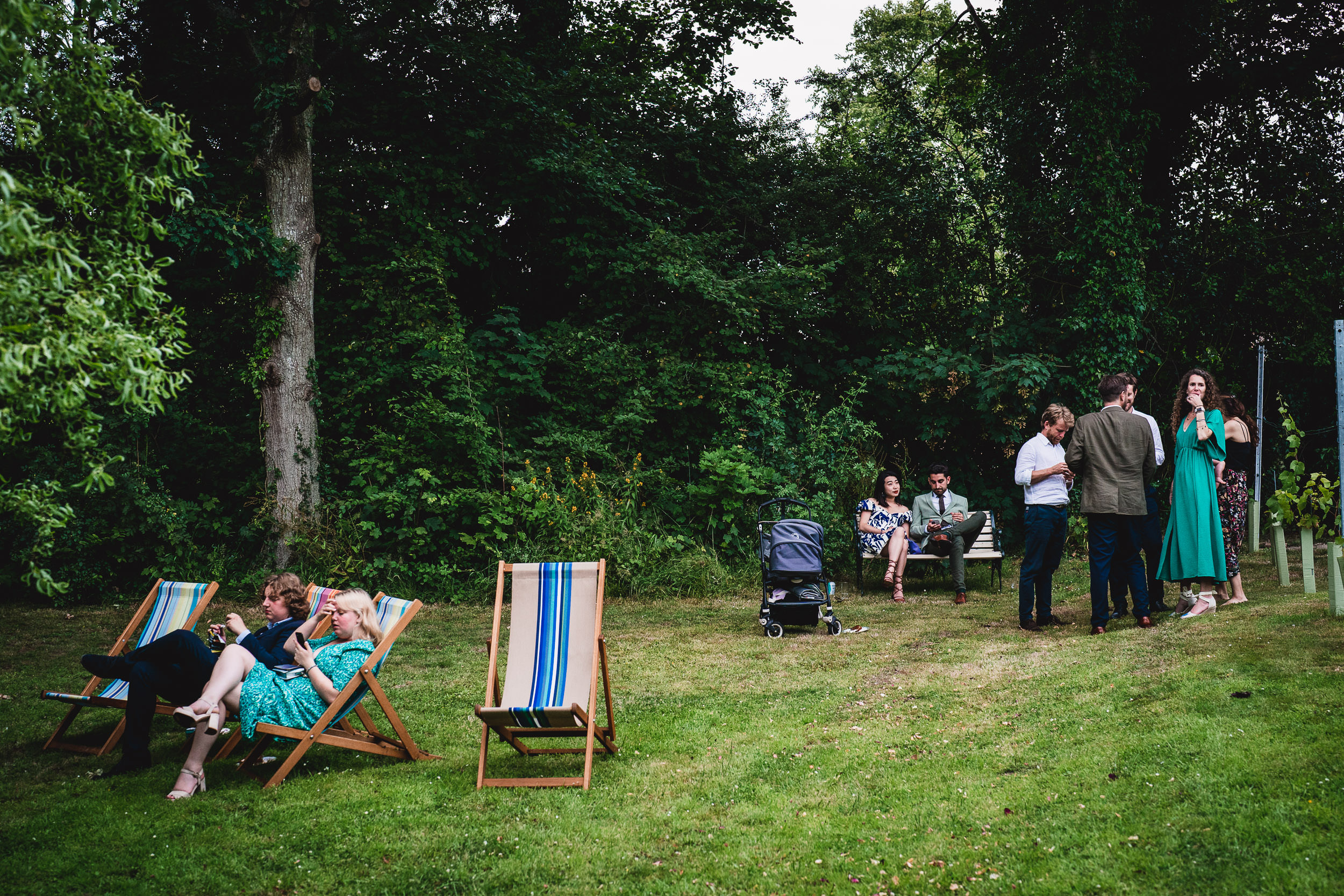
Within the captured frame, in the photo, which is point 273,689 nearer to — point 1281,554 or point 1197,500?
point 1197,500

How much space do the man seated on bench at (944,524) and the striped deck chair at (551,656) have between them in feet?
19.6

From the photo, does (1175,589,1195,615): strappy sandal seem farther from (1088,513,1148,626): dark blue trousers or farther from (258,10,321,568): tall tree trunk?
(258,10,321,568): tall tree trunk

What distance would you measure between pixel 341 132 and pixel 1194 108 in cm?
1241

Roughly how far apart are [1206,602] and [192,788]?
23.4 feet

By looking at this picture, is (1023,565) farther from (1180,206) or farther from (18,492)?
(1180,206)

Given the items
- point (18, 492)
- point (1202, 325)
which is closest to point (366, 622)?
point (18, 492)

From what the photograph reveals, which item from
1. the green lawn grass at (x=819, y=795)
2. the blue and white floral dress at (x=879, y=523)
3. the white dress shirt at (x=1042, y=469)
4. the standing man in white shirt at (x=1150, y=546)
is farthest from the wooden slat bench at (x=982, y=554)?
the green lawn grass at (x=819, y=795)

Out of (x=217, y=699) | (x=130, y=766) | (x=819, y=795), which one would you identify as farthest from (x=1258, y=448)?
(x=130, y=766)

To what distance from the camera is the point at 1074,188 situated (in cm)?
1274

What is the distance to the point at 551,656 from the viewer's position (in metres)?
5.19

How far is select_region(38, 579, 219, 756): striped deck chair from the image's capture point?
200 inches

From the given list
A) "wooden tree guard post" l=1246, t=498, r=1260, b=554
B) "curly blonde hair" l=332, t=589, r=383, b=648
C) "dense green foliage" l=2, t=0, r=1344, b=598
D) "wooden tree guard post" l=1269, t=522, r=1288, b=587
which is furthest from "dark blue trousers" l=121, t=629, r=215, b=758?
"wooden tree guard post" l=1246, t=498, r=1260, b=554

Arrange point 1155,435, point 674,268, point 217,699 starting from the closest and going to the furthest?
point 217,699
point 1155,435
point 674,268

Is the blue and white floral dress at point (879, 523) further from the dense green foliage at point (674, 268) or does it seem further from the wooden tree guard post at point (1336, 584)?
the wooden tree guard post at point (1336, 584)
